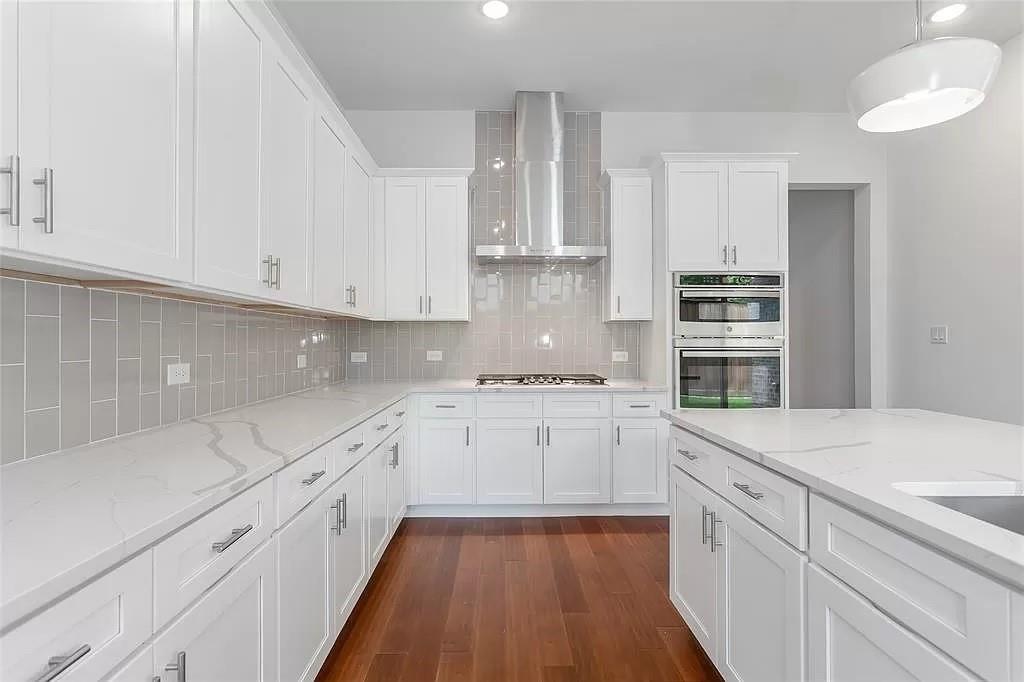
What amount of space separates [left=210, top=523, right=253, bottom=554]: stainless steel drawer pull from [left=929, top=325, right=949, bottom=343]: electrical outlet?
14.1 ft

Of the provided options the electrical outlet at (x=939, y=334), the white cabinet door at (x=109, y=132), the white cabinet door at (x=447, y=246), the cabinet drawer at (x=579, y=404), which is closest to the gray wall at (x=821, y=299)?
the electrical outlet at (x=939, y=334)

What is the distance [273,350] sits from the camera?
2.71 m

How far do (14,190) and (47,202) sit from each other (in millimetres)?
57

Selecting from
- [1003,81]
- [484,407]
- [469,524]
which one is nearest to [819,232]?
[1003,81]

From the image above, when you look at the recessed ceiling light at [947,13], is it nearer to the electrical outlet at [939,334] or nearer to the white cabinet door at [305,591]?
the electrical outlet at [939,334]

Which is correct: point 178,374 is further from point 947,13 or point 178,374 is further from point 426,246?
point 947,13

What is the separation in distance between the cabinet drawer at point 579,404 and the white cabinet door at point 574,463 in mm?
47

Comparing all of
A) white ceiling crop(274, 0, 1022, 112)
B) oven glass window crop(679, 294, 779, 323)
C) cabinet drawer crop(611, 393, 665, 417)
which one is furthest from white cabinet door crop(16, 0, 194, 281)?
oven glass window crop(679, 294, 779, 323)

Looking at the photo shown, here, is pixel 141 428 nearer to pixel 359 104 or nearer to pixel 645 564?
pixel 645 564

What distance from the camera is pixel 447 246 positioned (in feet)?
12.1

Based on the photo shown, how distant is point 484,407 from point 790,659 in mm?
2371

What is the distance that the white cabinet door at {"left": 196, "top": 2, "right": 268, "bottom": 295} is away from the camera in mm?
1488

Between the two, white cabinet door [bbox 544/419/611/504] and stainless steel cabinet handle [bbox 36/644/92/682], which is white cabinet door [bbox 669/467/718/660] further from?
stainless steel cabinet handle [bbox 36/644/92/682]

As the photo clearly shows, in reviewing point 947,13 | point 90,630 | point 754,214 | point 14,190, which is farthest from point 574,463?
point 947,13
